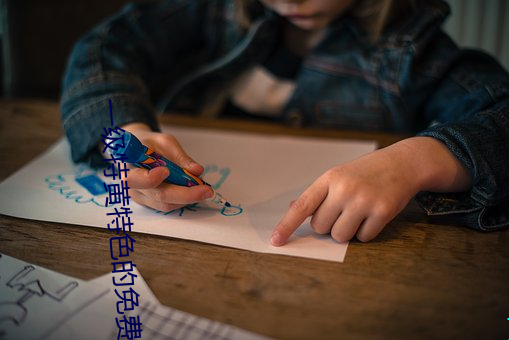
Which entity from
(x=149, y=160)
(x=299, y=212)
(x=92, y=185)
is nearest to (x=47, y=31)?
(x=92, y=185)

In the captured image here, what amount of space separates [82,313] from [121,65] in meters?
0.42

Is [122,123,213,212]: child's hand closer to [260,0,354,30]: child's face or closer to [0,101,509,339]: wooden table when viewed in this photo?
[0,101,509,339]: wooden table

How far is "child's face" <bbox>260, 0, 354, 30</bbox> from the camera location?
2.12 ft

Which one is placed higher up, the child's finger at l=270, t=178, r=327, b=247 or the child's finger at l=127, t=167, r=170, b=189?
the child's finger at l=127, t=167, r=170, b=189

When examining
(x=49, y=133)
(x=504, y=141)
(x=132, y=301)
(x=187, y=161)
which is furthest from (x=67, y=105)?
(x=504, y=141)

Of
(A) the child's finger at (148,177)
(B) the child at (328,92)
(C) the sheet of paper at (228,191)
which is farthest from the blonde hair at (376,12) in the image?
(A) the child's finger at (148,177)

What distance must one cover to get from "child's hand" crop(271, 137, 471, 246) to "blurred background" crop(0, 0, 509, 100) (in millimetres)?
683

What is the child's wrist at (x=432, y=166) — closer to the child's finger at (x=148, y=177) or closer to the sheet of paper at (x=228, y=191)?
the sheet of paper at (x=228, y=191)

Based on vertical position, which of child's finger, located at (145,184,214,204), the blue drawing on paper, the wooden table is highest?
child's finger, located at (145,184,214,204)

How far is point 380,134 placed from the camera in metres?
0.72

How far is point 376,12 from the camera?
70 cm

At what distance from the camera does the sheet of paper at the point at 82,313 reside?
1.14 ft

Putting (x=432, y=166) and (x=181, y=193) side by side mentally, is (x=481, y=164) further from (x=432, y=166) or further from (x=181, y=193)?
(x=181, y=193)

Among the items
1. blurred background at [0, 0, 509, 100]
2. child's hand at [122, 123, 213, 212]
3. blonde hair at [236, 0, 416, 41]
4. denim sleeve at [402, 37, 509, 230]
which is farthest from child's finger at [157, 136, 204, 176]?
blurred background at [0, 0, 509, 100]
